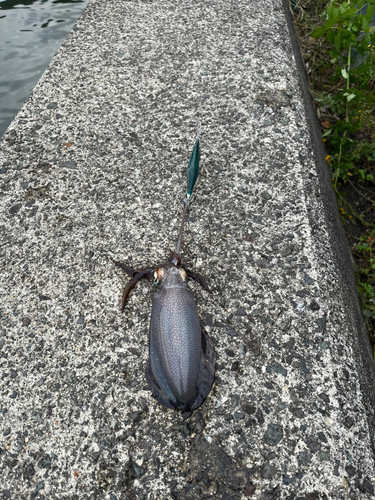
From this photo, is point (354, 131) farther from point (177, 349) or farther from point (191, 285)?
point (177, 349)

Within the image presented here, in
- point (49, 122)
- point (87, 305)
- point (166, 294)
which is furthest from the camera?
point (49, 122)

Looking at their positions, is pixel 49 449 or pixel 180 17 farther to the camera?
pixel 180 17

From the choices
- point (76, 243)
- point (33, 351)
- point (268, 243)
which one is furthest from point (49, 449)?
point (268, 243)

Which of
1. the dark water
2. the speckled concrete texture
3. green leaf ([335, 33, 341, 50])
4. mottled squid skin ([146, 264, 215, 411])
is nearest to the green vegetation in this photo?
green leaf ([335, 33, 341, 50])

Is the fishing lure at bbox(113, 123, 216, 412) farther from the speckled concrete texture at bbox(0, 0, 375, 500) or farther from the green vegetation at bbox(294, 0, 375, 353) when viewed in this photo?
the green vegetation at bbox(294, 0, 375, 353)

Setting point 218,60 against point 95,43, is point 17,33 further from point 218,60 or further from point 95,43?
point 218,60

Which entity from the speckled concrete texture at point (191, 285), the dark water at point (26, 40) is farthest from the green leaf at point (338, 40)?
the dark water at point (26, 40)

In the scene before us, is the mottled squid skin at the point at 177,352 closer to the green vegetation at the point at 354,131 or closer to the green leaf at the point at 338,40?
the green vegetation at the point at 354,131
